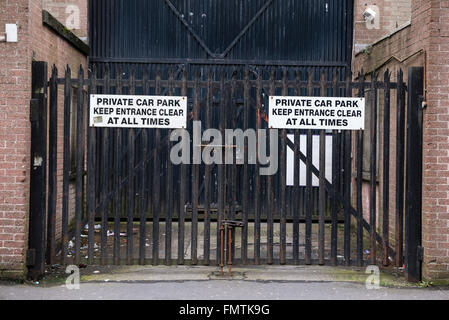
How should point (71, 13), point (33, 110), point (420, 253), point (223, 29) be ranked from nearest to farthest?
point (33, 110) < point (420, 253) < point (71, 13) < point (223, 29)

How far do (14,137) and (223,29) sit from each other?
6763 millimetres

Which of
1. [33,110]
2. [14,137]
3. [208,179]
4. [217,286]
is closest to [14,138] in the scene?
[14,137]

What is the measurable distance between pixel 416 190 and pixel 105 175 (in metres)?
4.01

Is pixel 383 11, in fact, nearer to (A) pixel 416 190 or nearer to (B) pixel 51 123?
(A) pixel 416 190

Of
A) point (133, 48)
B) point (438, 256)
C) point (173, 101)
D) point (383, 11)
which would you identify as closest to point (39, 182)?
point (173, 101)

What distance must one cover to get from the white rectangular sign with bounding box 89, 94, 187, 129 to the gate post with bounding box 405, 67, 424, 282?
2.90 m

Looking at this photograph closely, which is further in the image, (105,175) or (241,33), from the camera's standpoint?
(241,33)

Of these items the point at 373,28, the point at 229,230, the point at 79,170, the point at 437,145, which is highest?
the point at 373,28

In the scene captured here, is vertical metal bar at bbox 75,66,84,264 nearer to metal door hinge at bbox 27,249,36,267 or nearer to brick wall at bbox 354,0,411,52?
metal door hinge at bbox 27,249,36,267

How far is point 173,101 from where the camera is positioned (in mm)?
6980

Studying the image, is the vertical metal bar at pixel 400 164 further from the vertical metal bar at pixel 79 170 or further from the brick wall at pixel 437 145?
the vertical metal bar at pixel 79 170

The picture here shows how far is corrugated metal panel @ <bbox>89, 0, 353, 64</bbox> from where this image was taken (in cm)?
1226

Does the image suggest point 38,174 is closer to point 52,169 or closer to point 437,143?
point 52,169

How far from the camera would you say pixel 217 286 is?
6609 mm
